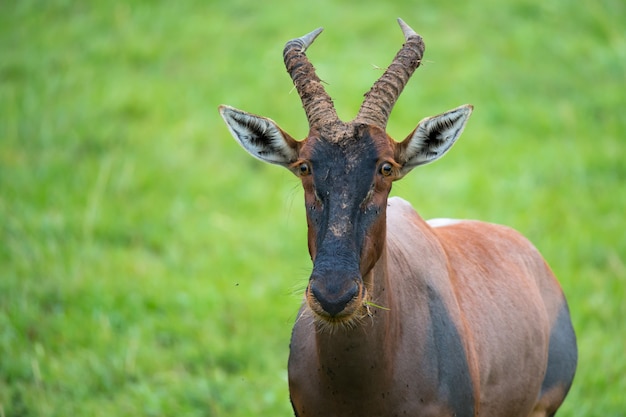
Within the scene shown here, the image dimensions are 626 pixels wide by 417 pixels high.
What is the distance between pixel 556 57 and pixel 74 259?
8002 mm

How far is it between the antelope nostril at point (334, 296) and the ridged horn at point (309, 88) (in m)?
0.97

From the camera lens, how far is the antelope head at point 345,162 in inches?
189

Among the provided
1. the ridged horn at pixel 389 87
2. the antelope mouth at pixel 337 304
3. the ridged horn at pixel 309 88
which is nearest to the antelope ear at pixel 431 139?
the ridged horn at pixel 389 87

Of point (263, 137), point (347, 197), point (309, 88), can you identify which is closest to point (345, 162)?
point (347, 197)

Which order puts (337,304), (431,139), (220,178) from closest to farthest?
(337,304) → (431,139) → (220,178)

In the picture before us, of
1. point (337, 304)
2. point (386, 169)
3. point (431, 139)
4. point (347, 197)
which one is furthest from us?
point (431, 139)

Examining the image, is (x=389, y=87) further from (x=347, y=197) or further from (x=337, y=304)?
(x=337, y=304)

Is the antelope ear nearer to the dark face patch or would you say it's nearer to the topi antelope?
the topi antelope

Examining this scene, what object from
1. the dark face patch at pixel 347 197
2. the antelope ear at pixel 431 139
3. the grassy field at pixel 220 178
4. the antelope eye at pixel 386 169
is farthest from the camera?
the grassy field at pixel 220 178

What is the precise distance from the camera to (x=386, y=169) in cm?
515

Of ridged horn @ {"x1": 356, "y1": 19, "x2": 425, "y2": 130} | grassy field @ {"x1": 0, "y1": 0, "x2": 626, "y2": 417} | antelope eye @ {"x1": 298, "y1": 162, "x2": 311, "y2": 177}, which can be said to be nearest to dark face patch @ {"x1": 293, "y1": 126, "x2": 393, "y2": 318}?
antelope eye @ {"x1": 298, "y1": 162, "x2": 311, "y2": 177}

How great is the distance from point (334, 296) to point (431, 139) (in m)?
1.30

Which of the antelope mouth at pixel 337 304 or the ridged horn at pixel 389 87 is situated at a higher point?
the ridged horn at pixel 389 87

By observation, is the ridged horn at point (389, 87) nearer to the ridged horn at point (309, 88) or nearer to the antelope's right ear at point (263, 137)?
the ridged horn at point (309, 88)
